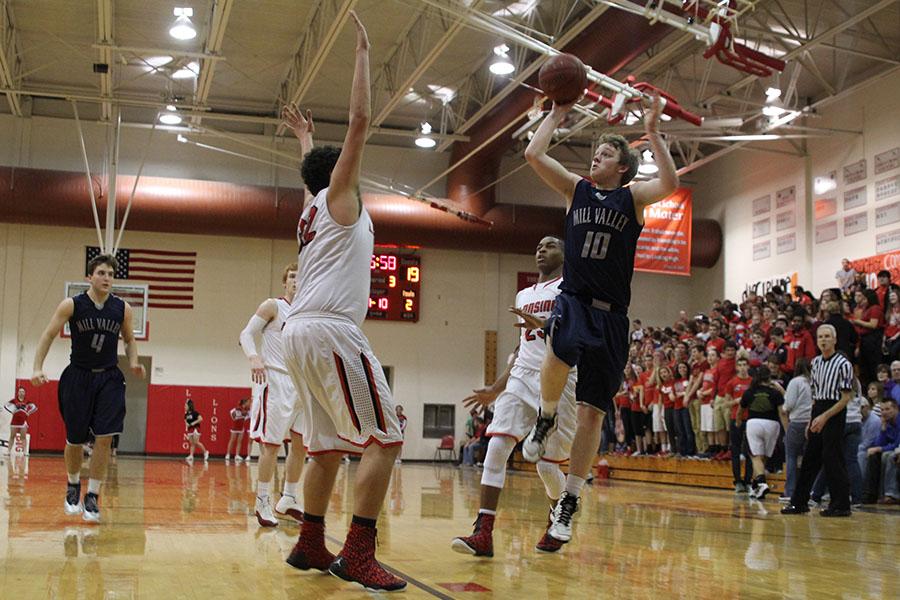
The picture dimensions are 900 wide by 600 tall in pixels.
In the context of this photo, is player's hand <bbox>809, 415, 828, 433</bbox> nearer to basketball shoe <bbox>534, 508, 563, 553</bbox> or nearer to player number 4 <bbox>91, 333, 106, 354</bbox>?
basketball shoe <bbox>534, 508, 563, 553</bbox>

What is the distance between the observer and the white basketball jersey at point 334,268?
4234 mm

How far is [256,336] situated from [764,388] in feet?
26.3

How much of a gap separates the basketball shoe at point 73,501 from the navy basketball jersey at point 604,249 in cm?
385

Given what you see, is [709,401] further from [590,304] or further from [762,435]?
[590,304]

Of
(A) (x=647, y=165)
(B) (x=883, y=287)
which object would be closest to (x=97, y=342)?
(B) (x=883, y=287)

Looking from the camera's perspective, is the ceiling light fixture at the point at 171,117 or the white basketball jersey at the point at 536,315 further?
the ceiling light fixture at the point at 171,117

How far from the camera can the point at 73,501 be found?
680 centimetres

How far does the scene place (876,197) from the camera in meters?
19.3

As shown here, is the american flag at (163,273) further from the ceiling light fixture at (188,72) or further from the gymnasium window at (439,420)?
the gymnasium window at (439,420)

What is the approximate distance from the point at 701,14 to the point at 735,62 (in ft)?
2.88

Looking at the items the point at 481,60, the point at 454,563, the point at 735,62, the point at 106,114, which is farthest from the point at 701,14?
the point at 106,114

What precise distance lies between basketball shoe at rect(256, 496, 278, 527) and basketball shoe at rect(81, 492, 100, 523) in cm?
105

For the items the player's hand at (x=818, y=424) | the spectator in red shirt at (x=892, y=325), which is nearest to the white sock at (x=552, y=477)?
the player's hand at (x=818, y=424)

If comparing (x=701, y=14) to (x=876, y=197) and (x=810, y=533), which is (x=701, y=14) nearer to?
(x=876, y=197)
